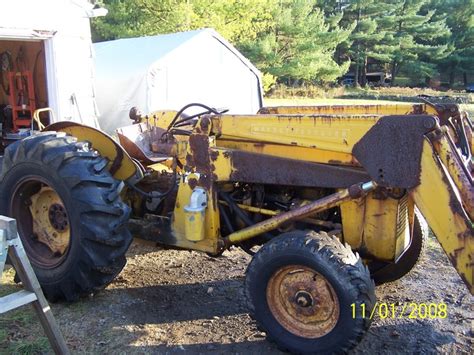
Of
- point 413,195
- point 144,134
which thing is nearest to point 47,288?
point 144,134

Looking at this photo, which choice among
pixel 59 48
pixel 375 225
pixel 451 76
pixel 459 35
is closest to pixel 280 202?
pixel 375 225

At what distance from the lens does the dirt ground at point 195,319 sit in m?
3.68

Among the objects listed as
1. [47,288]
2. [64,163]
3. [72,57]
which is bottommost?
[47,288]

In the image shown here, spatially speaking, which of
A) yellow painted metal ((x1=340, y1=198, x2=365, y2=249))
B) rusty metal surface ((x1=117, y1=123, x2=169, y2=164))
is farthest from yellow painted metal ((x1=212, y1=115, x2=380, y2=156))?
rusty metal surface ((x1=117, y1=123, x2=169, y2=164))

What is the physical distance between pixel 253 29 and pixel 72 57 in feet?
61.0

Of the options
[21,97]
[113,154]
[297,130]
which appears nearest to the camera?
[297,130]

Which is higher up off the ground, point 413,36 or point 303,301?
point 413,36

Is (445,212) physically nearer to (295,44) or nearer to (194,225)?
(194,225)

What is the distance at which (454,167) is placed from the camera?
10.5 ft

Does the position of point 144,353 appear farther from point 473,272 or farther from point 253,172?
point 473,272

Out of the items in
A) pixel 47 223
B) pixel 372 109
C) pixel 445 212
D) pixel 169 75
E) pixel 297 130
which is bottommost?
pixel 47 223

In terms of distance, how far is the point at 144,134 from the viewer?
5.21 metres

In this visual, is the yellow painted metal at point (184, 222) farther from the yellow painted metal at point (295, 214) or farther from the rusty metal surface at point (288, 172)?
the rusty metal surface at point (288, 172)

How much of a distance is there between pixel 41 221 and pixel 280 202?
2.03 metres
